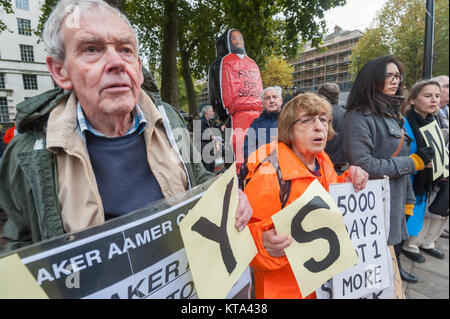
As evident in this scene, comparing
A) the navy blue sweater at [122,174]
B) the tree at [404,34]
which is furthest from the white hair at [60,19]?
the tree at [404,34]

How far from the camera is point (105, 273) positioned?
32.8 inches

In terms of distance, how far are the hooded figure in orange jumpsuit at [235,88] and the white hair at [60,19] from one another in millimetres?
2420

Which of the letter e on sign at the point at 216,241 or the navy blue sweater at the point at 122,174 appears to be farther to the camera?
the navy blue sweater at the point at 122,174

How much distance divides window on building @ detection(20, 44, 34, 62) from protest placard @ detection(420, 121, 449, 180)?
10.5 ft

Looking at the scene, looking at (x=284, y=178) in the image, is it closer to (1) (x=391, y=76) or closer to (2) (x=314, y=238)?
(2) (x=314, y=238)

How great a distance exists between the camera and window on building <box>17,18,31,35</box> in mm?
1691

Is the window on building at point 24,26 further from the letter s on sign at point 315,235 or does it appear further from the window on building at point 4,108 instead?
the letter s on sign at point 315,235

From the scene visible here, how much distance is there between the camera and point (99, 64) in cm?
107

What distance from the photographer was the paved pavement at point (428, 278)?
2518 mm

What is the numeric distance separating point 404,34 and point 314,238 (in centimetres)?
448

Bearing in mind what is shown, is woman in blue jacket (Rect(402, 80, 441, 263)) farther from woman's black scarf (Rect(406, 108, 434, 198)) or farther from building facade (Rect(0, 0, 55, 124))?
building facade (Rect(0, 0, 55, 124))

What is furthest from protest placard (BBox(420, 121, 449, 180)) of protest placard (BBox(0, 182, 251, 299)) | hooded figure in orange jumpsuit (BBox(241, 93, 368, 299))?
protest placard (BBox(0, 182, 251, 299))

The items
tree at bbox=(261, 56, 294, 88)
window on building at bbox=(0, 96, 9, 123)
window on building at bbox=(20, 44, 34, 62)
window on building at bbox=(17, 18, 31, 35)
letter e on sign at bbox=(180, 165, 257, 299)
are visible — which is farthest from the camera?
tree at bbox=(261, 56, 294, 88)
